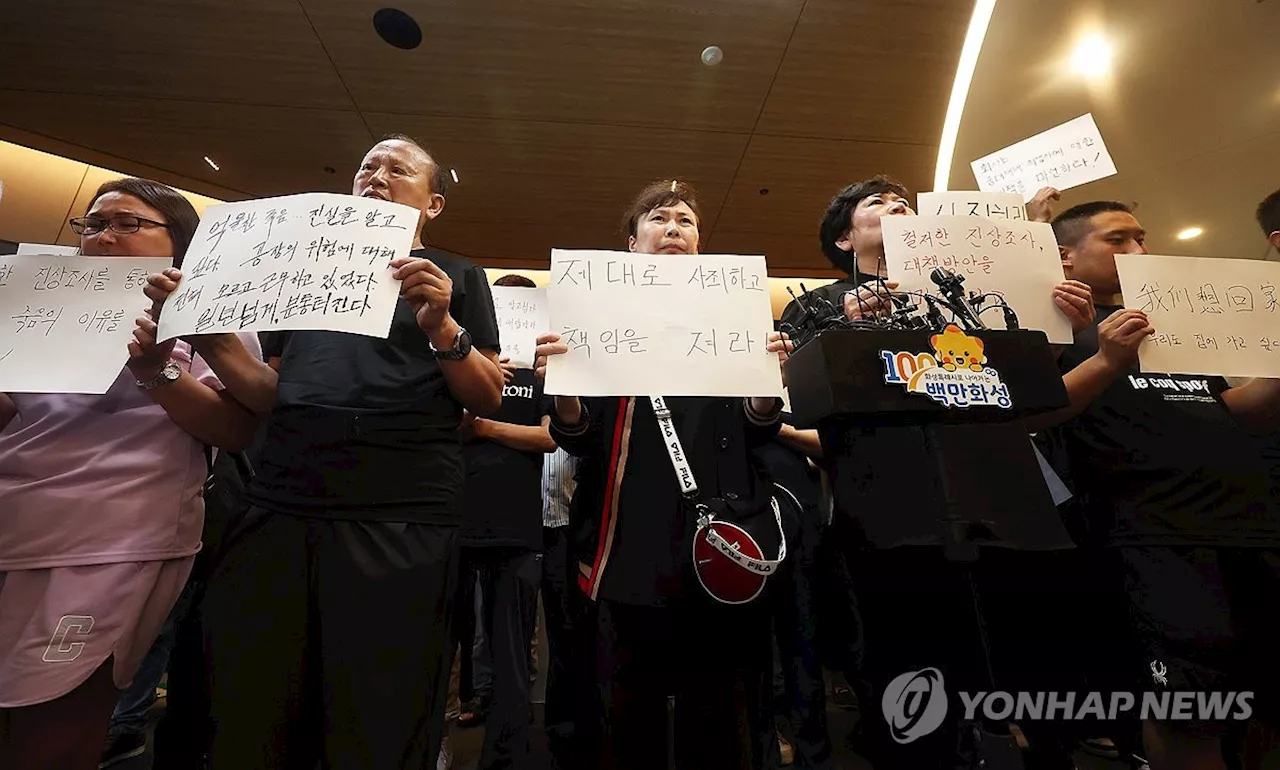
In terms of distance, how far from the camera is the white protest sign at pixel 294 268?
0.84 metres

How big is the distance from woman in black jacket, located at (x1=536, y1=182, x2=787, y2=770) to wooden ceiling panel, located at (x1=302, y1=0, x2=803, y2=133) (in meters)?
2.72

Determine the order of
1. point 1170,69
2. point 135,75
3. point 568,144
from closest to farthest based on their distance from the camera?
point 1170,69 < point 135,75 < point 568,144

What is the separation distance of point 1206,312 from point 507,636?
→ 6.47ft

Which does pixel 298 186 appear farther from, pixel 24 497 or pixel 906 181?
pixel 906 181

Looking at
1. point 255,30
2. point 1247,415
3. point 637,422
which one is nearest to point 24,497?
point 637,422

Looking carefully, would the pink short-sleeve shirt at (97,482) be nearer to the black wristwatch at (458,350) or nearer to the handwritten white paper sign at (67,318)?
the handwritten white paper sign at (67,318)

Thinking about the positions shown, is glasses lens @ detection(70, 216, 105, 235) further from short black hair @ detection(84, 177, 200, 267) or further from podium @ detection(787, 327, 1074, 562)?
podium @ detection(787, 327, 1074, 562)

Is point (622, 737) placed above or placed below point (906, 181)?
below

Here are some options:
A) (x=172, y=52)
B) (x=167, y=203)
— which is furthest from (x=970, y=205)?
(x=172, y=52)

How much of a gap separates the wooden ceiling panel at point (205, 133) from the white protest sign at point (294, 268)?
10.9 feet

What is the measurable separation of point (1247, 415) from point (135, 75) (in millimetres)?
5351

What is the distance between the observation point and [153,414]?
1.02 metres

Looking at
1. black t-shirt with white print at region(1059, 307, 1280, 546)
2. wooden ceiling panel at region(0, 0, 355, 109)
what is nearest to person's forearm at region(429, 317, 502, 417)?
black t-shirt with white print at region(1059, 307, 1280, 546)

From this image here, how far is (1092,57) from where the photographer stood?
3064 mm
